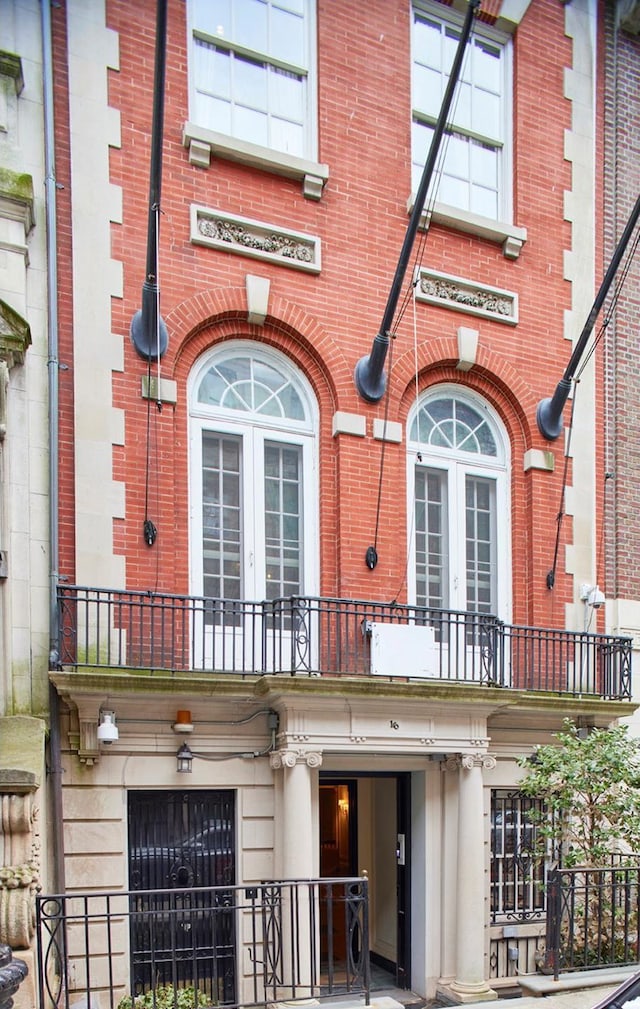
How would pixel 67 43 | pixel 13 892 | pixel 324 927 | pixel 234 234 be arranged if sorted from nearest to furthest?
pixel 13 892, pixel 67 43, pixel 234 234, pixel 324 927

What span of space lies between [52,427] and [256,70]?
486 centimetres

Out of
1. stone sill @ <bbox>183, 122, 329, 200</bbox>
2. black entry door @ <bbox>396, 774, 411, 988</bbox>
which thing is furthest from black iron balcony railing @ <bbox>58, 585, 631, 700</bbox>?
stone sill @ <bbox>183, 122, 329, 200</bbox>

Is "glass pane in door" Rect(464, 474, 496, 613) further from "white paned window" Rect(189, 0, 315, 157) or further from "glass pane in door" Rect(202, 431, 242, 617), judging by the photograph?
"white paned window" Rect(189, 0, 315, 157)

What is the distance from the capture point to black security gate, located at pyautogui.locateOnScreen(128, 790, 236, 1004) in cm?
764

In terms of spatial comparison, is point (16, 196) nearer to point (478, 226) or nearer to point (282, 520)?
point (282, 520)

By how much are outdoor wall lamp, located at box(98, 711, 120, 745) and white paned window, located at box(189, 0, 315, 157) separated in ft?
20.6

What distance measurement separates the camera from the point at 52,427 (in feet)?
24.8

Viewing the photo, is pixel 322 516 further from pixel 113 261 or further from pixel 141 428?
pixel 113 261

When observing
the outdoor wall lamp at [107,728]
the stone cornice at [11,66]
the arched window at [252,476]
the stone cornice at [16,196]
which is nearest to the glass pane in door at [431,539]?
the arched window at [252,476]

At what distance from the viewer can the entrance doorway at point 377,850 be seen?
9.30 m

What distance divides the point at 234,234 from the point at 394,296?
6.13 feet

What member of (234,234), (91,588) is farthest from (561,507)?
(91,588)

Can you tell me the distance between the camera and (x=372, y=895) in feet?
33.8

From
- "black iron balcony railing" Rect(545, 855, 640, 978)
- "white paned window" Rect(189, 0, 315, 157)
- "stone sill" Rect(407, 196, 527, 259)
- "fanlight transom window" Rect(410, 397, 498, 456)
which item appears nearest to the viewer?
"black iron balcony railing" Rect(545, 855, 640, 978)
